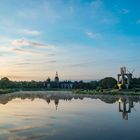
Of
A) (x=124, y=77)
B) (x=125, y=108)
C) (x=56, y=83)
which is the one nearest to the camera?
(x=125, y=108)

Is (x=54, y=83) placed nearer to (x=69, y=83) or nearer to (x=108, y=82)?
(x=69, y=83)

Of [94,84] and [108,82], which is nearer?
[108,82]

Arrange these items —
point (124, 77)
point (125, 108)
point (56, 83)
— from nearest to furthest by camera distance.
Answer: point (125, 108) < point (124, 77) < point (56, 83)

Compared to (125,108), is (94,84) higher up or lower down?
Result: higher up

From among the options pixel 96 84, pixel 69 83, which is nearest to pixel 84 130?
pixel 96 84

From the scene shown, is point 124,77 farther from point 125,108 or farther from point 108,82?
point 125,108

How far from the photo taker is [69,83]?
571 ft

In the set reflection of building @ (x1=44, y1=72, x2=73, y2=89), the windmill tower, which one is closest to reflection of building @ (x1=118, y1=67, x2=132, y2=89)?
the windmill tower

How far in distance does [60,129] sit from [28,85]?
135894 millimetres

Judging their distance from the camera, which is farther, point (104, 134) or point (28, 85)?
point (28, 85)

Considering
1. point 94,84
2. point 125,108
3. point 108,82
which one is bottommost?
point 125,108

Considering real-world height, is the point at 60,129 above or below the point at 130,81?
below

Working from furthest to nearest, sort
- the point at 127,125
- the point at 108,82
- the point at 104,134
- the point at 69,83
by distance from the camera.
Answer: the point at 69,83, the point at 108,82, the point at 127,125, the point at 104,134

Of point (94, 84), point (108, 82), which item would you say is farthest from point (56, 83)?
point (108, 82)
